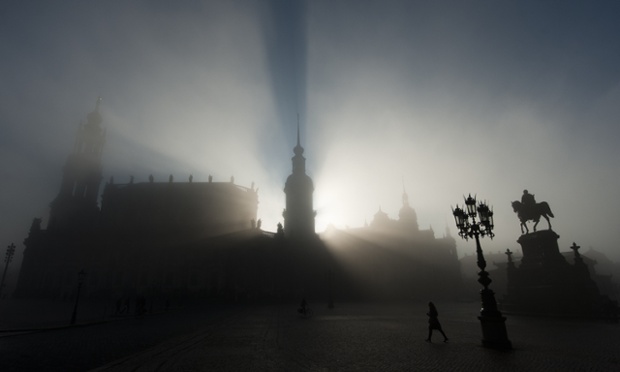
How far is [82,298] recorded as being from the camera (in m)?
40.2

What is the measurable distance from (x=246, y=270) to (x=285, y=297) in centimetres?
624

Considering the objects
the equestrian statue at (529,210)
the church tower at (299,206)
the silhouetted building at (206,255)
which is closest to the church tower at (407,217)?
the silhouetted building at (206,255)

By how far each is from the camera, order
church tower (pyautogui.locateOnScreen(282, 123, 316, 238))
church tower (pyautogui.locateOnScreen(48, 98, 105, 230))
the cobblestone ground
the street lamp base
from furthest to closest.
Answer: church tower (pyautogui.locateOnScreen(48, 98, 105, 230)) → church tower (pyautogui.locateOnScreen(282, 123, 316, 238)) → the street lamp base → the cobblestone ground

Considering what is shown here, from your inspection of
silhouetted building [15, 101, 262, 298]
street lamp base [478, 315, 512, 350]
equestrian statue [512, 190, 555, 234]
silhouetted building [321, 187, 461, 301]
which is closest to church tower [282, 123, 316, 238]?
silhouetted building [321, 187, 461, 301]

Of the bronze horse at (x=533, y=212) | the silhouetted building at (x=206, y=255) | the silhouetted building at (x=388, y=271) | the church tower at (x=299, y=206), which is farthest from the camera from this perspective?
the church tower at (x=299, y=206)

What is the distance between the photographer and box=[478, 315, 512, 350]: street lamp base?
29.4 feet

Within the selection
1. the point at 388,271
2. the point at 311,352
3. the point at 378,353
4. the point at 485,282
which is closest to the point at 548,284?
the point at 485,282

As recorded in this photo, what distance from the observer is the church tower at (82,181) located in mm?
57531

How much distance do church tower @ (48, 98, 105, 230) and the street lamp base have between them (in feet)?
207

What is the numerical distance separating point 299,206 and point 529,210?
34.9 m

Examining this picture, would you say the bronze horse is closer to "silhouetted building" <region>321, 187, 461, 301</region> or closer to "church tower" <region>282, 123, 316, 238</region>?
"silhouetted building" <region>321, 187, 461, 301</region>

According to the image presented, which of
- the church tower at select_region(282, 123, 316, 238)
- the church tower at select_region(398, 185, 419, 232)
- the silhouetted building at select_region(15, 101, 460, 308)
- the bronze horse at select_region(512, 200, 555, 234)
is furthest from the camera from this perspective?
the church tower at select_region(398, 185, 419, 232)

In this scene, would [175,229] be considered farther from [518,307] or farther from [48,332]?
[518,307]

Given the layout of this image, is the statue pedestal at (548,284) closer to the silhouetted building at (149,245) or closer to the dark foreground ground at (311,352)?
the dark foreground ground at (311,352)
